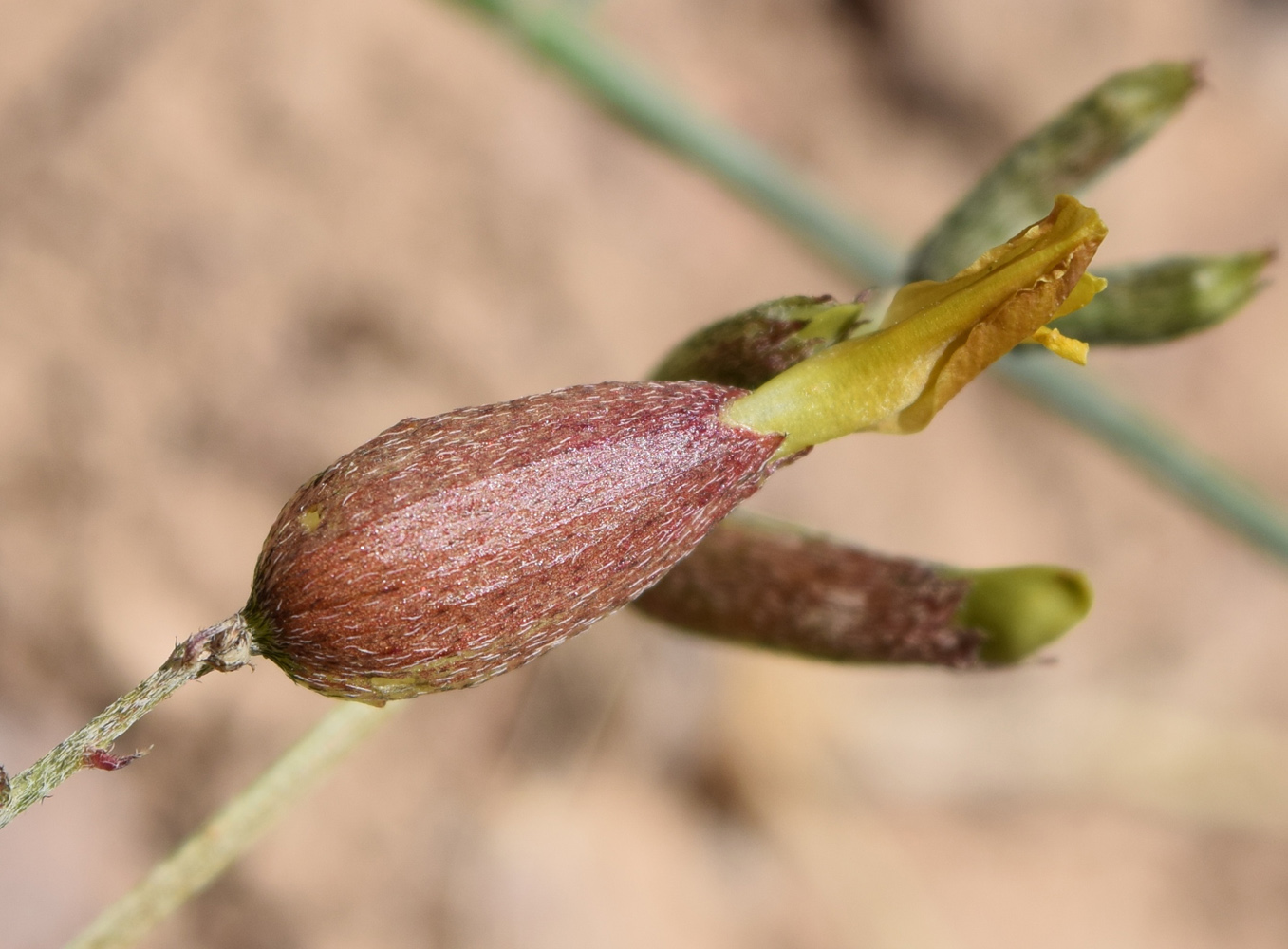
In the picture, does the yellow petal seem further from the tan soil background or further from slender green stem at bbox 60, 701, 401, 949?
the tan soil background

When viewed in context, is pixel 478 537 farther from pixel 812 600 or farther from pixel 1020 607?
pixel 1020 607

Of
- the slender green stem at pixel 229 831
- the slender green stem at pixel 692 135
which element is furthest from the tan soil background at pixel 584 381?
the slender green stem at pixel 229 831

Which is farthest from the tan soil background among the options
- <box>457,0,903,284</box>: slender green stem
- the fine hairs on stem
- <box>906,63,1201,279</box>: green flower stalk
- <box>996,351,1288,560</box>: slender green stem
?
the fine hairs on stem

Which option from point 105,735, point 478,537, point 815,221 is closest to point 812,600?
point 478,537

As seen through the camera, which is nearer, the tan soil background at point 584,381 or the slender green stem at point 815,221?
the slender green stem at point 815,221

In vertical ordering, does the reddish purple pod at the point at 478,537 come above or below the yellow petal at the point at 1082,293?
below

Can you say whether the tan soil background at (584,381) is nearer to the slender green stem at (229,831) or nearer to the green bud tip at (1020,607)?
the slender green stem at (229,831)

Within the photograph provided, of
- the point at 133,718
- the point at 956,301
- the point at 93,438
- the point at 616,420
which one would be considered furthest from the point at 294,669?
the point at 93,438
